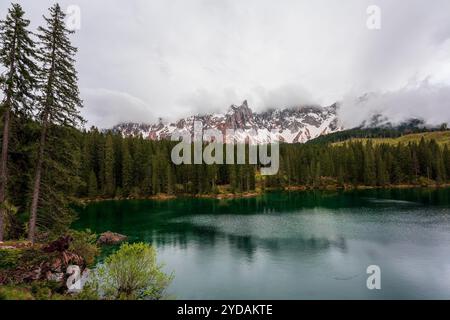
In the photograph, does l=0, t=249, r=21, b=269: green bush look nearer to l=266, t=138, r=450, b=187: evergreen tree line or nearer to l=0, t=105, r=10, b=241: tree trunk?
l=0, t=105, r=10, b=241: tree trunk

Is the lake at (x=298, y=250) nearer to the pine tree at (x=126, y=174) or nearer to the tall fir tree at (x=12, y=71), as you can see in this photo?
the tall fir tree at (x=12, y=71)

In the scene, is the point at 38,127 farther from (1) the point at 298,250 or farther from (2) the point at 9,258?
(1) the point at 298,250

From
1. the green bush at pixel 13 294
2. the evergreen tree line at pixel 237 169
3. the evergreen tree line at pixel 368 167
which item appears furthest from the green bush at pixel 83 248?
the evergreen tree line at pixel 368 167

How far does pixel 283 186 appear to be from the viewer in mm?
151375

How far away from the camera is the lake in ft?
92.8

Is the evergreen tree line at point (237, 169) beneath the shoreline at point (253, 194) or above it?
above

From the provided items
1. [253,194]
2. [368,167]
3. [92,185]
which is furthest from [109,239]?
[368,167]

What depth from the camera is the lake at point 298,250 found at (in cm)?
2830

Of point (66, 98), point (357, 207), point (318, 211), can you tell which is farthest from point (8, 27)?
point (357, 207)

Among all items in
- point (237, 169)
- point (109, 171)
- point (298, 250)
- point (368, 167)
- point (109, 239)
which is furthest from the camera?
point (368, 167)

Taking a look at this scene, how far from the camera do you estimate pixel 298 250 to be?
135 ft

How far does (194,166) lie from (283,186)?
48.7 m

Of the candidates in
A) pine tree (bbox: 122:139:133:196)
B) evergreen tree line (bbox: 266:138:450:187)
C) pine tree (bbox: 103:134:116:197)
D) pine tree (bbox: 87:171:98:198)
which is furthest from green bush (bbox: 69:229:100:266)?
evergreen tree line (bbox: 266:138:450:187)

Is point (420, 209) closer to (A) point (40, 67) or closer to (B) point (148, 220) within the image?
(B) point (148, 220)
